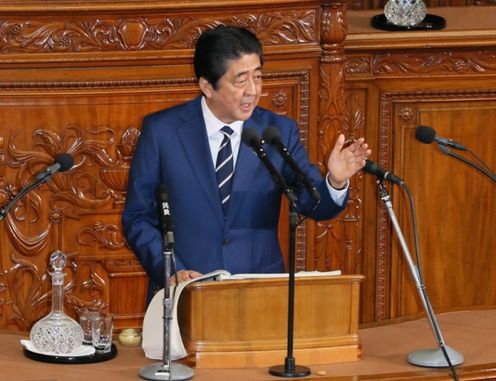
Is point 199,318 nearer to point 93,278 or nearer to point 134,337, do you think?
point 134,337

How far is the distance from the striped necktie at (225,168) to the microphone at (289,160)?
578mm

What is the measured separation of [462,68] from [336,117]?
0.64 meters

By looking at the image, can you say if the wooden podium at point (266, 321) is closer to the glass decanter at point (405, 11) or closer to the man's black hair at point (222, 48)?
the man's black hair at point (222, 48)

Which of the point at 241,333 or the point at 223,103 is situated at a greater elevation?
the point at 223,103

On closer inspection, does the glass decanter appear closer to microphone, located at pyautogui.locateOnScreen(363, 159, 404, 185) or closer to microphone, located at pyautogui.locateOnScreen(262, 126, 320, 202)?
microphone, located at pyautogui.locateOnScreen(363, 159, 404, 185)

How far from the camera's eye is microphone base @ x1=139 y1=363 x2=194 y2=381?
3.97 m

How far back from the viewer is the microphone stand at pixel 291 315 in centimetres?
391

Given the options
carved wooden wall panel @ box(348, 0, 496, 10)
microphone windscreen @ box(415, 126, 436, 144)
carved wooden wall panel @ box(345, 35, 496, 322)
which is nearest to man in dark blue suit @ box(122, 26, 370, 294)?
microphone windscreen @ box(415, 126, 436, 144)

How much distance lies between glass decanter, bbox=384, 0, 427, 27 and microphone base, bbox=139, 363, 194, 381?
2763 mm

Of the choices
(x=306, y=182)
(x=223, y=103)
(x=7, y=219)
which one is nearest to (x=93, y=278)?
(x=7, y=219)

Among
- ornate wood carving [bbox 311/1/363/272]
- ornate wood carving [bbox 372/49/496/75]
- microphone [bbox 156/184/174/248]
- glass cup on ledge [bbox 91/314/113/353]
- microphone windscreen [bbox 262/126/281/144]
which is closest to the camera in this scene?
microphone [bbox 156/184/174/248]

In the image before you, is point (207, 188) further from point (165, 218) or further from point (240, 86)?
point (165, 218)

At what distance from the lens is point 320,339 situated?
419 centimetres

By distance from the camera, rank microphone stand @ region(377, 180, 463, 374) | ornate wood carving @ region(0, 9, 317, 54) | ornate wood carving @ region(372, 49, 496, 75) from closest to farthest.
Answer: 1. microphone stand @ region(377, 180, 463, 374)
2. ornate wood carving @ region(0, 9, 317, 54)
3. ornate wood carving @ region(372, 49, 496, 75)
